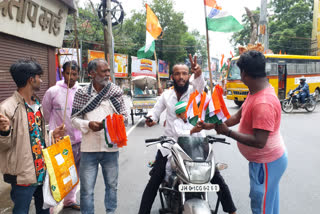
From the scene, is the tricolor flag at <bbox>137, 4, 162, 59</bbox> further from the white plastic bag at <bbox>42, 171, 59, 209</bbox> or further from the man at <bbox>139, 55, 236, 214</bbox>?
the white plastic bag at <bbox>42, 171, 59, 209</bbox>

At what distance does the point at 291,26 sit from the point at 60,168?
3583 cm

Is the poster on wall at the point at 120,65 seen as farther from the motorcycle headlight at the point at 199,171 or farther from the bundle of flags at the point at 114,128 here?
the motorcycle headlight at the point at 199,171

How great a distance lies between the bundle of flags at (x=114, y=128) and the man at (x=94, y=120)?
0.21 m

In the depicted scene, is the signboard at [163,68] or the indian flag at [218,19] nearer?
the indian flag at [218,19]

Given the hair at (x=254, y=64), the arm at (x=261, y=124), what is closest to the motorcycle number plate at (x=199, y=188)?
the arm at (x=261, y=124)

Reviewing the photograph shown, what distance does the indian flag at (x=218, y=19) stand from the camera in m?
3.46

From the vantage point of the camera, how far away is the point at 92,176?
281 cm

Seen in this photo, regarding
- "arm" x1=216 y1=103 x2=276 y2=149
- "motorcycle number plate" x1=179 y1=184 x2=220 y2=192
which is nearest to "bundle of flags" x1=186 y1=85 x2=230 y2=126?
"arm" x1=216 y1=103 x2=276 y2=149

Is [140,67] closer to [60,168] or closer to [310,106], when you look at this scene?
[310,106]

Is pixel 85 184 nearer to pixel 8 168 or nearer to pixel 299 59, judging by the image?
pixel 8 168

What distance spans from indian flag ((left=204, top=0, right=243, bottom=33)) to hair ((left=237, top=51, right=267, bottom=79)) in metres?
1.59

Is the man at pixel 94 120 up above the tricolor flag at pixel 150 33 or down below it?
below

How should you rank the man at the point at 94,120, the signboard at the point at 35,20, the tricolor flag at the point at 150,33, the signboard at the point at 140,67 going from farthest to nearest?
the signboard at the point at 140,67, the tricolor flag at the point at 150,33, the signboard at the point at 35,20, the man at the point at 94,120

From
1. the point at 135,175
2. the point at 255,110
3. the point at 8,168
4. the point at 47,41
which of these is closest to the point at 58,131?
the point at 8,168
